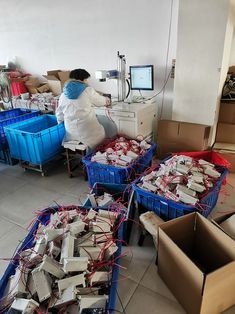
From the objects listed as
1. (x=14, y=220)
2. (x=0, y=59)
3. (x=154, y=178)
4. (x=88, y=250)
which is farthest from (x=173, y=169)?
(x=0, y=59)

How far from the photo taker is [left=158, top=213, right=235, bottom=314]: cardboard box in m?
1.19

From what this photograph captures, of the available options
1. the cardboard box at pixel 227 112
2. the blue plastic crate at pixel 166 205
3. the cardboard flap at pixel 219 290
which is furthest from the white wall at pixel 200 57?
the cardboard flap at pixel 219 290

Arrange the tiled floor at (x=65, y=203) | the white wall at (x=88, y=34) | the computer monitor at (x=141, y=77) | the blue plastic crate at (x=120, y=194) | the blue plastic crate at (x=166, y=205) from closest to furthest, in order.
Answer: the tiled floor at (x=65, y=203) → the blue plastic crate at (x=166, y=205) → the blue plastic crate at (x=120, y=194) → the computer monitor at (x=141, y=77) → the white wall at (x=88, y=34)

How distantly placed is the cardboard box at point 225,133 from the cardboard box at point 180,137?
32 cm

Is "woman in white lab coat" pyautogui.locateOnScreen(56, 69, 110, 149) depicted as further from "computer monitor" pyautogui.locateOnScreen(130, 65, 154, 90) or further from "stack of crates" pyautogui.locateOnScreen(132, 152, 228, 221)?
"stack of crates" pyautogui.locateOnScreen(132, 152, 228, 221)

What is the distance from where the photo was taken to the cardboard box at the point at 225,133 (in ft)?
9.62

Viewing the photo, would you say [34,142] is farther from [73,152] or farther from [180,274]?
[180,274]

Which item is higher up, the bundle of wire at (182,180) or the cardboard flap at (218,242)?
the bundle of wire at (182,180)

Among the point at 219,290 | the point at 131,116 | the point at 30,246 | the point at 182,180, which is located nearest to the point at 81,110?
the point at 131,116

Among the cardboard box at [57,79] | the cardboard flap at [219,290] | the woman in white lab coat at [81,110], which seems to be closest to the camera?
the cardboard flap at [219,290]

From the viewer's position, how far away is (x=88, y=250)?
148cm

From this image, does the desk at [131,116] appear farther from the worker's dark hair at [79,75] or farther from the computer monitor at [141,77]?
the worker's dark hair at [79,75]

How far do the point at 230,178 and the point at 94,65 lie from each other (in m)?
2.60

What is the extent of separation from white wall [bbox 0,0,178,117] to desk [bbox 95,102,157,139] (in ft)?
1.74
